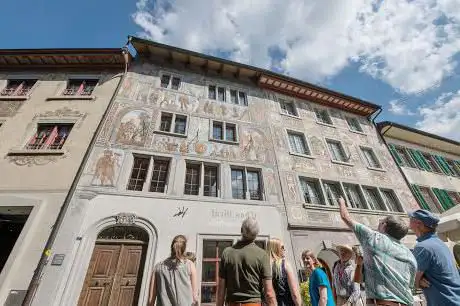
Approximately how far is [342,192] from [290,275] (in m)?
9.56

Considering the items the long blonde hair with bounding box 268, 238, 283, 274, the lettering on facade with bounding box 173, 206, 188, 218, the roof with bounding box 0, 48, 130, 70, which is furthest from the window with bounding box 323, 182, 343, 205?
the roof with bounding box 0, 48, 130, 70

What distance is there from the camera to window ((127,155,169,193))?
27.7ft

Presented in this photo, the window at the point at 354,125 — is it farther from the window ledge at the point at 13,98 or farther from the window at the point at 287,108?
the window ledge at the point at 13,98

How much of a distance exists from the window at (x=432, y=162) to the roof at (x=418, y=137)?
3.26 feet

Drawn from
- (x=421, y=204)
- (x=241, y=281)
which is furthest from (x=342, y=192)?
(x=241, y=281)

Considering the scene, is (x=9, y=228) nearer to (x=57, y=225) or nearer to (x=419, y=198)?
(x=57, y=225)

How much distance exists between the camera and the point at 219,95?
13.1m

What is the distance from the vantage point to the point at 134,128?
9641mm

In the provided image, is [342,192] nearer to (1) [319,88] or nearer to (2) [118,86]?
(1) [319,88]

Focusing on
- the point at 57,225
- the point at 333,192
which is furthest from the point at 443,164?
the point at 57,225

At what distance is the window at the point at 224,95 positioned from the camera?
12883 mm

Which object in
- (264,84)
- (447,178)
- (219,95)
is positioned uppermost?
(264,84)

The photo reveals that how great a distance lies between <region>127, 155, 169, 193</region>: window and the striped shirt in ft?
24.2

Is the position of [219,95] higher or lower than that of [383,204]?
higher
